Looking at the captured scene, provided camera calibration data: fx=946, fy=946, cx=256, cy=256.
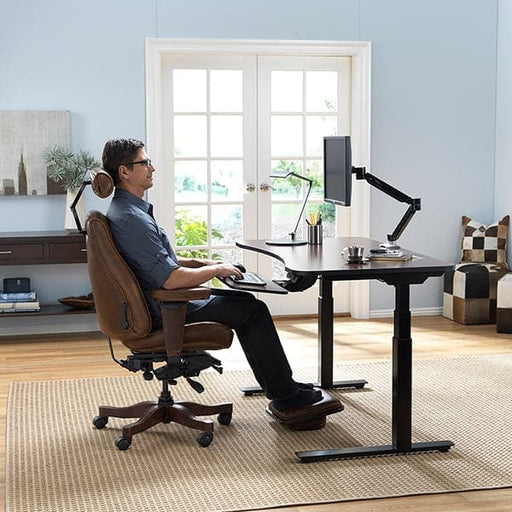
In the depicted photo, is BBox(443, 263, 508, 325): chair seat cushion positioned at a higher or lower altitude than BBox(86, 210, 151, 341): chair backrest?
lower

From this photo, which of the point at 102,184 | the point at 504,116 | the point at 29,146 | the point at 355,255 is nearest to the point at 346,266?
the point at 355,255

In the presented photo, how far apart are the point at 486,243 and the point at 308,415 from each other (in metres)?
3.08

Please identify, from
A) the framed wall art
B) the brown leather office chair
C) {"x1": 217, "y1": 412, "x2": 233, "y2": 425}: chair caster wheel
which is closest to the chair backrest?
the brown leather office chair

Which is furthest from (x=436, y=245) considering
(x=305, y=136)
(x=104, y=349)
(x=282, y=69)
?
(x=104, y=349)

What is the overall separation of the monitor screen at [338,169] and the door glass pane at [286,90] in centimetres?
204

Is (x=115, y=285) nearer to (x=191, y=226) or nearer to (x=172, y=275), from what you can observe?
(x=172, y=275)

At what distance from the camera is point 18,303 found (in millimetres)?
5918

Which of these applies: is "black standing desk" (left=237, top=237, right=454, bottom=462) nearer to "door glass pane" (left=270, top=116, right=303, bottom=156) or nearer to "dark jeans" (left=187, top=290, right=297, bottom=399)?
"dark jeans" (left=187, top=290, right=297, bottom=399)

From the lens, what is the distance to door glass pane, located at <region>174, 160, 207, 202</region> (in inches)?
256

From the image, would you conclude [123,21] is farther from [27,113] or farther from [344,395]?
[344,395]

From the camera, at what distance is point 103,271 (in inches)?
147

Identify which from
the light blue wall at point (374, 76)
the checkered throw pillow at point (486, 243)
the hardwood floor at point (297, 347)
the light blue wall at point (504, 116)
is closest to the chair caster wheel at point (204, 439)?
the hardwood floor at point (297, 347)

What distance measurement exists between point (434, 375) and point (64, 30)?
3224mm

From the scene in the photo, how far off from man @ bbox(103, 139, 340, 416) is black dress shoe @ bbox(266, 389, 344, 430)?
0.04 feet
